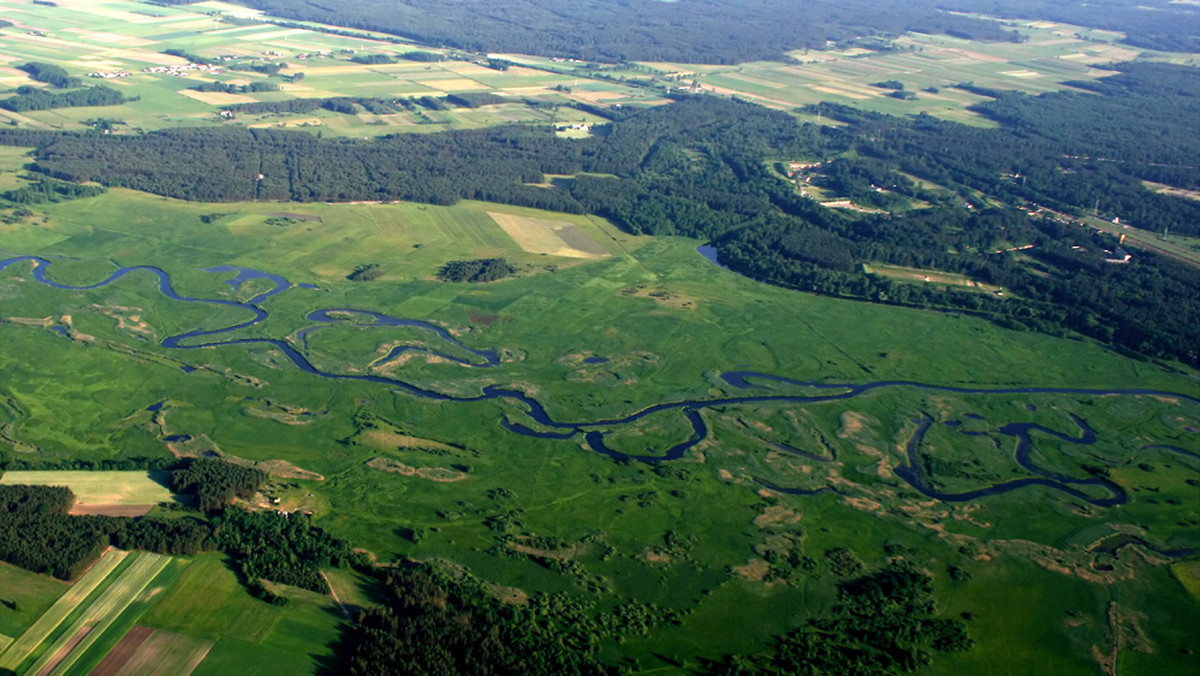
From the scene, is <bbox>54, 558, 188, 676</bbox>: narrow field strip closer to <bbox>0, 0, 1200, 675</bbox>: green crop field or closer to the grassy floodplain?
<bbox>0, 0, 1200, 675</bbox>: green crop field

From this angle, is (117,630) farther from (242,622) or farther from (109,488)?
(109,488)

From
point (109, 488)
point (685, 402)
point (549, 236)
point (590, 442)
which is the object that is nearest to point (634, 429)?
point (590, 442)

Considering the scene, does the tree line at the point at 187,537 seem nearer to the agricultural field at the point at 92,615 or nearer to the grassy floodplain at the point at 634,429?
the agricultural field at the point at 92,615

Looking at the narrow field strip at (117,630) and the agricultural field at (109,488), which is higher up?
the agricultural field at (109,488)

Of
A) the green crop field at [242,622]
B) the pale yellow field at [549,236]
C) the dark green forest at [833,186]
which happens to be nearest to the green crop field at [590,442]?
the green crop field at [242,622]

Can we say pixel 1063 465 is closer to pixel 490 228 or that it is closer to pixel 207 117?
pixel 490 228

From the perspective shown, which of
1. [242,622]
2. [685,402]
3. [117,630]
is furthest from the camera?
[685,402]
